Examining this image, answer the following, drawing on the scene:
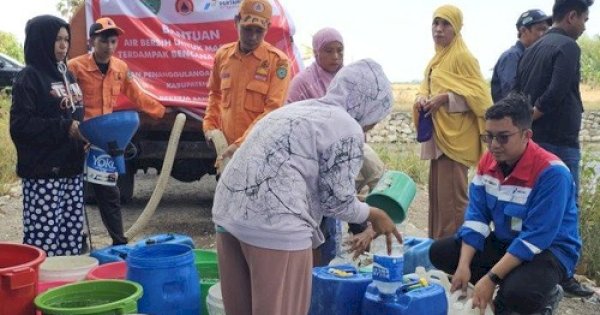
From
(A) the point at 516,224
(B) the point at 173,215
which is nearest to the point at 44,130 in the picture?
(A) the point at 516,224

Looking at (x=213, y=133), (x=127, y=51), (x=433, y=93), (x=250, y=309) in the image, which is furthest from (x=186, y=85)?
(x=250, y=309)

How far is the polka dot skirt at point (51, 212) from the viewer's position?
3.98 metres

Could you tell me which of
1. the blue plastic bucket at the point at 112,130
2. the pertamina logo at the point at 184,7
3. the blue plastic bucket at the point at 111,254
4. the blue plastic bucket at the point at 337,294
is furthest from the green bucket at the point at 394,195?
the pertamina logo at the point at 184,7

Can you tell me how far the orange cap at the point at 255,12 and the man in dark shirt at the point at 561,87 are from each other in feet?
5.66

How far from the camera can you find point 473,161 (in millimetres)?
4668

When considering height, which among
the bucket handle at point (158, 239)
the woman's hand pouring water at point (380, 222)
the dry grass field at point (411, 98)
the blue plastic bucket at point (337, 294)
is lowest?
the blue plastic bucket at point (337, 294)

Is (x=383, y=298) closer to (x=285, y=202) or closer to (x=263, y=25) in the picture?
(x=285, y=202)

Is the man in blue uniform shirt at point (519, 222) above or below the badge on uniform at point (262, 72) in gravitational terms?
below

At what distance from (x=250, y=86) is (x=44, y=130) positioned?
48.4 inches

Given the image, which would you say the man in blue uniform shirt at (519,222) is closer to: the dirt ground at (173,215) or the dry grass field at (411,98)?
the dirt ground at (173,215)

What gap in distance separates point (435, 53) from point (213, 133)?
1.76 meters

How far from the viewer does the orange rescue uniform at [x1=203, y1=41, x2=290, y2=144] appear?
13.9 ft

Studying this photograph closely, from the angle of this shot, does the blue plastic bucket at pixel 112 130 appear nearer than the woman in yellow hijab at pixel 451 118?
Yes

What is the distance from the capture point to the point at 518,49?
5.25m
